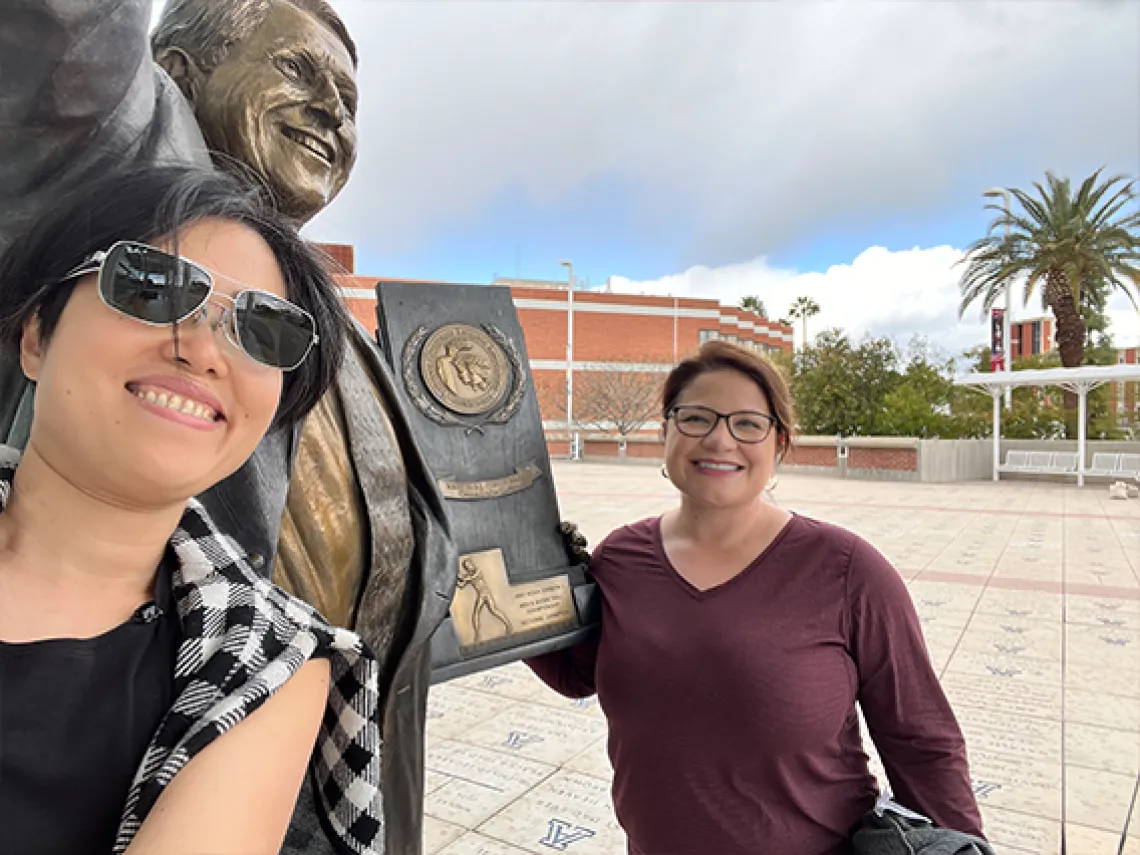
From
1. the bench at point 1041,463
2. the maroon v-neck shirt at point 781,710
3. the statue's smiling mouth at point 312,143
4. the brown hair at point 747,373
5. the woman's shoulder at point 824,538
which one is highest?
the statue's smiling mouth at point 312,143

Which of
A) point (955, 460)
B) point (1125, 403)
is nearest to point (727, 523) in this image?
point (955, 460)

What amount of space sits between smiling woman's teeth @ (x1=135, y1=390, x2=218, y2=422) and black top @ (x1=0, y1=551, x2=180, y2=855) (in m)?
0.22

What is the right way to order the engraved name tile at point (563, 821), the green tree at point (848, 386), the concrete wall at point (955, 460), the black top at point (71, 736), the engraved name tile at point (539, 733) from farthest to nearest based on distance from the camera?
the green tree at point (848, 386) < the concrete wall at point (955, 460) < the engraved name tile at point (539, 733) < the engraved name tile at point (563, 821) < the black top at point (71, 736)

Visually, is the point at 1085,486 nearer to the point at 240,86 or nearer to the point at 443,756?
the point at 443,756

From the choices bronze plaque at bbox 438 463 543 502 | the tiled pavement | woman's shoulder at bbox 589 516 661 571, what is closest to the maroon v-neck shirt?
woman's shoulder at bbox 589 516 661 571

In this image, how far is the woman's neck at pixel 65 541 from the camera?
2.43 ft

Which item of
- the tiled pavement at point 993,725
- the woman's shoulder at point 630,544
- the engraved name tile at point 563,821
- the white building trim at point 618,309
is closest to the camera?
the woman's shoulder at point 630,544

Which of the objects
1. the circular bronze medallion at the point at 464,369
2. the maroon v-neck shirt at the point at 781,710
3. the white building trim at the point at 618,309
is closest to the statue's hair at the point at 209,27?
the circular bronze medallion at the point at 464,369

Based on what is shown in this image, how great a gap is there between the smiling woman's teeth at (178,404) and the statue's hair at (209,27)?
859 mm

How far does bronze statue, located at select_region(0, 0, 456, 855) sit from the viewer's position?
37.6 inches

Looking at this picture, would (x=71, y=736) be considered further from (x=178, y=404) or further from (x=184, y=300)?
(x=184, y=300)

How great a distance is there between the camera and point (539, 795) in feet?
11.0

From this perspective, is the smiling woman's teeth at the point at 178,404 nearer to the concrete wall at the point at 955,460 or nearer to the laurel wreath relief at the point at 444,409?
the laurel wreath relief at the point at 444,409

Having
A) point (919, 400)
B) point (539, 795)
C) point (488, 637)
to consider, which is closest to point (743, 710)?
point (488, 637)
